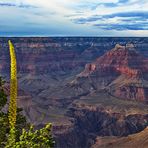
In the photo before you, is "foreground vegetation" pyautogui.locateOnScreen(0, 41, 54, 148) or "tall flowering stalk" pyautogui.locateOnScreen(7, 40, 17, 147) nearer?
"tall flowering stalk" pyautogui.locateOnScreen(7, 40, 17, 147)

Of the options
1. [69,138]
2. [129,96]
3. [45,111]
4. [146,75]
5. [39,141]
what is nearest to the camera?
[39,141]

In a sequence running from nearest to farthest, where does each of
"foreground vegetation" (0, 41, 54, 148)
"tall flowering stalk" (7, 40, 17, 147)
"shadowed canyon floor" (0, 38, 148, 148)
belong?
"tall flowering stalk" (7, 40, 17, 147) → "foreground vegetation" (0, 41, 54, 148) → "shadowed canyon floor" (0, 38, 148, 148)

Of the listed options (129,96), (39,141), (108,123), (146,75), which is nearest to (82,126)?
(108,123)

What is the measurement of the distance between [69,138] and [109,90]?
57603 mm

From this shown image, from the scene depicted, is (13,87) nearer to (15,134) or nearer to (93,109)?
(15,134)

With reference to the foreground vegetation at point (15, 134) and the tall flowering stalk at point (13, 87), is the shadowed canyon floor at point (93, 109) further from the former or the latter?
the tall flowering stalk at point (13, 87)

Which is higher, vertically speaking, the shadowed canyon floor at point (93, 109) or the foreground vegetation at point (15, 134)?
the foreground vegetation at point (15, 134)

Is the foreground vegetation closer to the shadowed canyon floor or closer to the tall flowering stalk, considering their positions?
the tall flowering stalk

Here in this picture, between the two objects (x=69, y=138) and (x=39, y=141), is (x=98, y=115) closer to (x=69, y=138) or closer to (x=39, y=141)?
(x=69, y=138)

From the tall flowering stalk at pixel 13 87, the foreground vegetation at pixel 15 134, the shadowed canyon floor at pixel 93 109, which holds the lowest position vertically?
the shadowed canyon floor at pixel 93 109

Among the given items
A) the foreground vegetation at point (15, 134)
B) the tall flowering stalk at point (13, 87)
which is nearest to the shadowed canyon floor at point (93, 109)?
the foreground vegetation at point (15, 134)

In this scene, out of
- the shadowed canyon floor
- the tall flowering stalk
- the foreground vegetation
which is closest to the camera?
the tall flowering stalk

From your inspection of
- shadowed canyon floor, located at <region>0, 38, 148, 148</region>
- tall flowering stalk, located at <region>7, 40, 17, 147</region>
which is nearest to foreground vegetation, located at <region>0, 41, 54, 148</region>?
tall flowering stalk, located at <region>7, 40, 17, 147</region>

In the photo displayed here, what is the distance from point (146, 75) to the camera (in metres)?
195
